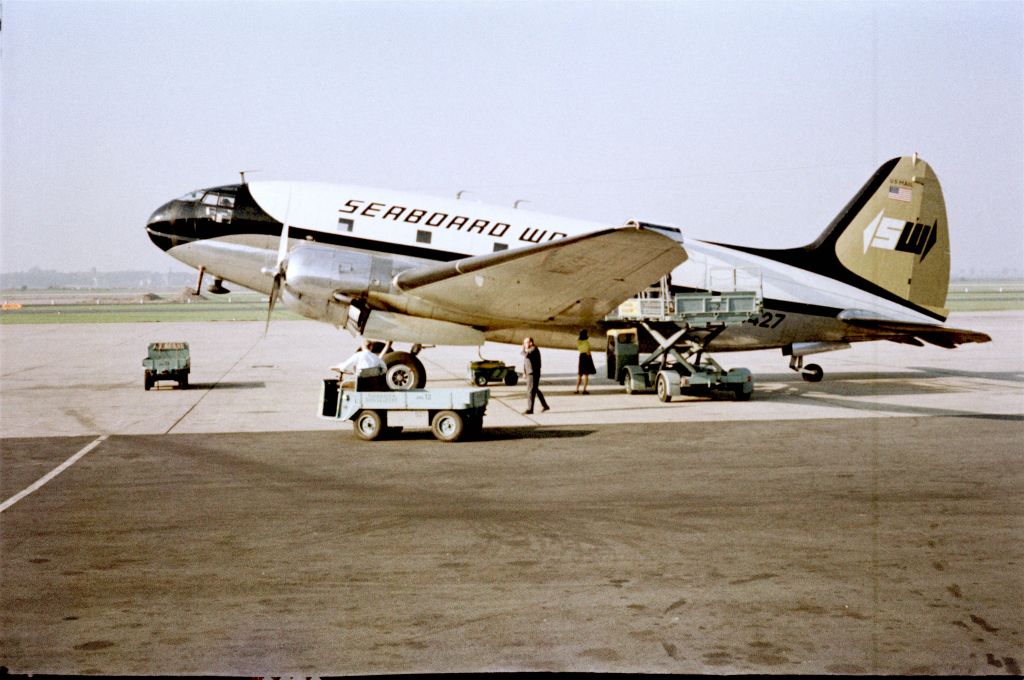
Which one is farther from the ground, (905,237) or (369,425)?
(905,237)

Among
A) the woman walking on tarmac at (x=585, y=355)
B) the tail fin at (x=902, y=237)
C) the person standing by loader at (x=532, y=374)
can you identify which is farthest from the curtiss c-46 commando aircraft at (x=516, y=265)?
the person standing by loader at (x=532, y=374)

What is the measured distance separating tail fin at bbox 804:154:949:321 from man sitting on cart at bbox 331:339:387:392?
14.4 m

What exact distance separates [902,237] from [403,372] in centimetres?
1443

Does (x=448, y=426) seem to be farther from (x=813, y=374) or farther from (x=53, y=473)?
(x=813, y=374)

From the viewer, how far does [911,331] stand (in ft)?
75.9

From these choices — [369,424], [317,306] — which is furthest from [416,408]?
[317,306]

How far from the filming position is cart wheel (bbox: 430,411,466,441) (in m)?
16.7

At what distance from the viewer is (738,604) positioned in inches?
309

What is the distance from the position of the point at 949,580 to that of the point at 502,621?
4.34 meters

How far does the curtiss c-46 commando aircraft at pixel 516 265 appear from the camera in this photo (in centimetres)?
2045

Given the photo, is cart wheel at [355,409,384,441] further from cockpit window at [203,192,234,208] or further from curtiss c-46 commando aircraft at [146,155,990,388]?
cockpit window at [203,192,234,208]

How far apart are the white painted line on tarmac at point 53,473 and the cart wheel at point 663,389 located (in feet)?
42.4

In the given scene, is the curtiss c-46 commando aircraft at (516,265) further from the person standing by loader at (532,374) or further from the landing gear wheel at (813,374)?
the person standing by loader at (532,374)

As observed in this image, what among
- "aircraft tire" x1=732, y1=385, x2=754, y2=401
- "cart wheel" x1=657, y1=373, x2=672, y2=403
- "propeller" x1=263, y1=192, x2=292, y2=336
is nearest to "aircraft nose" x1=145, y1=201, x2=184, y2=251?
"propeller" x1=263, y1=192, x2=292, y2=336
